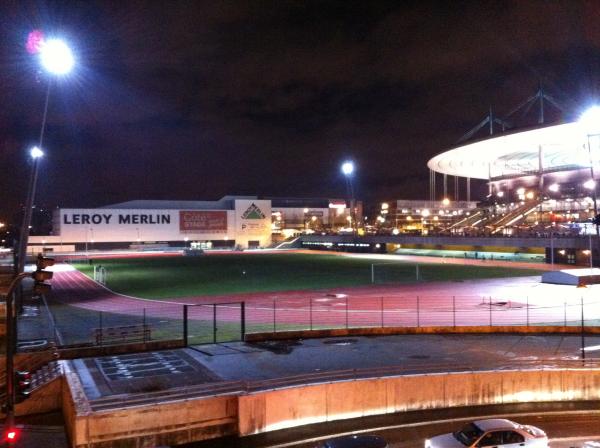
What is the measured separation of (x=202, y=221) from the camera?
126 m

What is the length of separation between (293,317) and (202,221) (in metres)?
97.0

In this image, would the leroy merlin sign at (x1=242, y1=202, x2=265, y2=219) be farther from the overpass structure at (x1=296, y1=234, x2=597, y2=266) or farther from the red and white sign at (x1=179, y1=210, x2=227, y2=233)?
the overpass structure at (x1=296, y1=234, x2=597, y2=266)

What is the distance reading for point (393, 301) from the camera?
3784cm

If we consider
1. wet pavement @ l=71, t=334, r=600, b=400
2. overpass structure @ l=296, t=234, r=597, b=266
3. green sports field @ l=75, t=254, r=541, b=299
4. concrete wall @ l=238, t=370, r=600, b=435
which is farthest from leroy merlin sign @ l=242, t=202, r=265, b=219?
concrete wall @ l=238, t=370, r=600, b=435

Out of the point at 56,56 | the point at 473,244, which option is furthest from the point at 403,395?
the point at 473,244

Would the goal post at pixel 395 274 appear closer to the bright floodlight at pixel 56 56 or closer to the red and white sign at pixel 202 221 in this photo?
the bright floodlight at pixel 56 56

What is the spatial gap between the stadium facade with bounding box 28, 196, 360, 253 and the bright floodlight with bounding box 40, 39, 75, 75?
95.6 meters

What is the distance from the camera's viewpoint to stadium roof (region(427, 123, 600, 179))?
80.4 metres

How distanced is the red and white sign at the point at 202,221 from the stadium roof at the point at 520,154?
50.6 m

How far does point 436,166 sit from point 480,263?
41.7 metres

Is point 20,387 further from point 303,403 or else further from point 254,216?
point 254,216

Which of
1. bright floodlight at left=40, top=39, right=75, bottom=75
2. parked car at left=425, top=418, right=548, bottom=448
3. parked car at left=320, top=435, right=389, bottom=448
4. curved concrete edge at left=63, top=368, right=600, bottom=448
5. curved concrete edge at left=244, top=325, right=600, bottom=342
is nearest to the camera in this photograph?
parked car at left=320, top=435, right=389, bottom=448

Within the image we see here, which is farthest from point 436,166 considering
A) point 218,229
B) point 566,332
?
point 566,332

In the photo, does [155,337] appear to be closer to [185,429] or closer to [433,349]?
[185,429]
